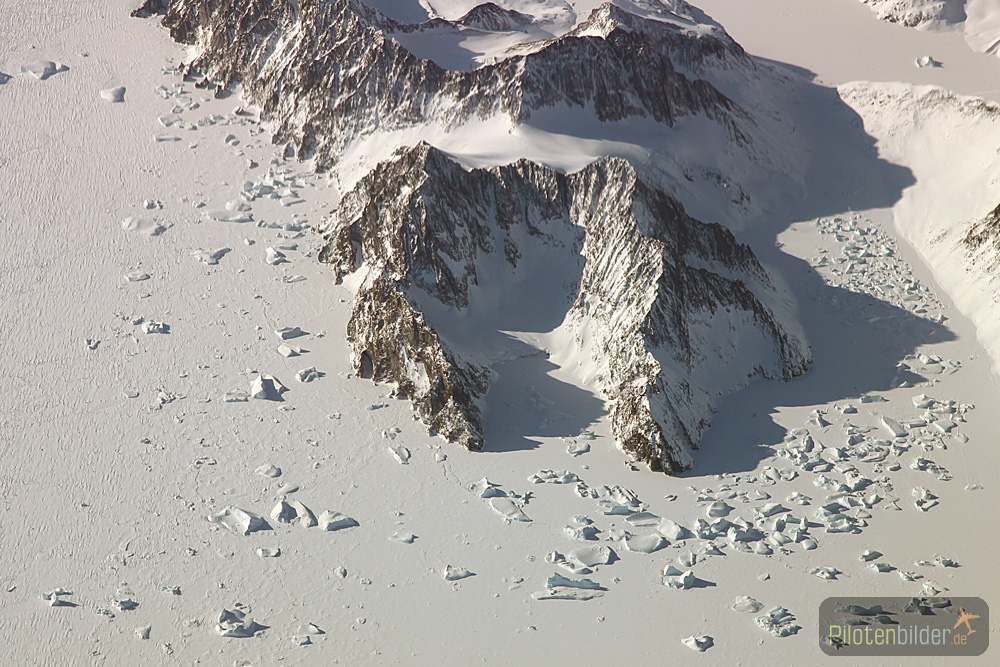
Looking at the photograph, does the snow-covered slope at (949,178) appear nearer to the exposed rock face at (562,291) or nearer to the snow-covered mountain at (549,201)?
the snow-covered mountain at (549,201)

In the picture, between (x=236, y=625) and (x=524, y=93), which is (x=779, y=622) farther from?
(x=524, y=93)

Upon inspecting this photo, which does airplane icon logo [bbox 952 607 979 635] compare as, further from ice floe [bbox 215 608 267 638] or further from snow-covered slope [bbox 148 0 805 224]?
snow-covered slope [bbox 148 0 805 224]

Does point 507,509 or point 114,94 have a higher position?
point 114,94

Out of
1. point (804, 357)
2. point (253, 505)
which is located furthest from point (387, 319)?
point (804, 357)

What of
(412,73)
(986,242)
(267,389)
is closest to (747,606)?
(267,389)

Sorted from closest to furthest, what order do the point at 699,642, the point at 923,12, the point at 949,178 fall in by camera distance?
the point at 699,642, the point at 949,178, the point at 923,12

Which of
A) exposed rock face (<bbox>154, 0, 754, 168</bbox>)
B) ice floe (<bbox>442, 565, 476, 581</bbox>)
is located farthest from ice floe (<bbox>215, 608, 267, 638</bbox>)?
exposed rock face (<bbox>154, 0, 754, 168</bbox>)
